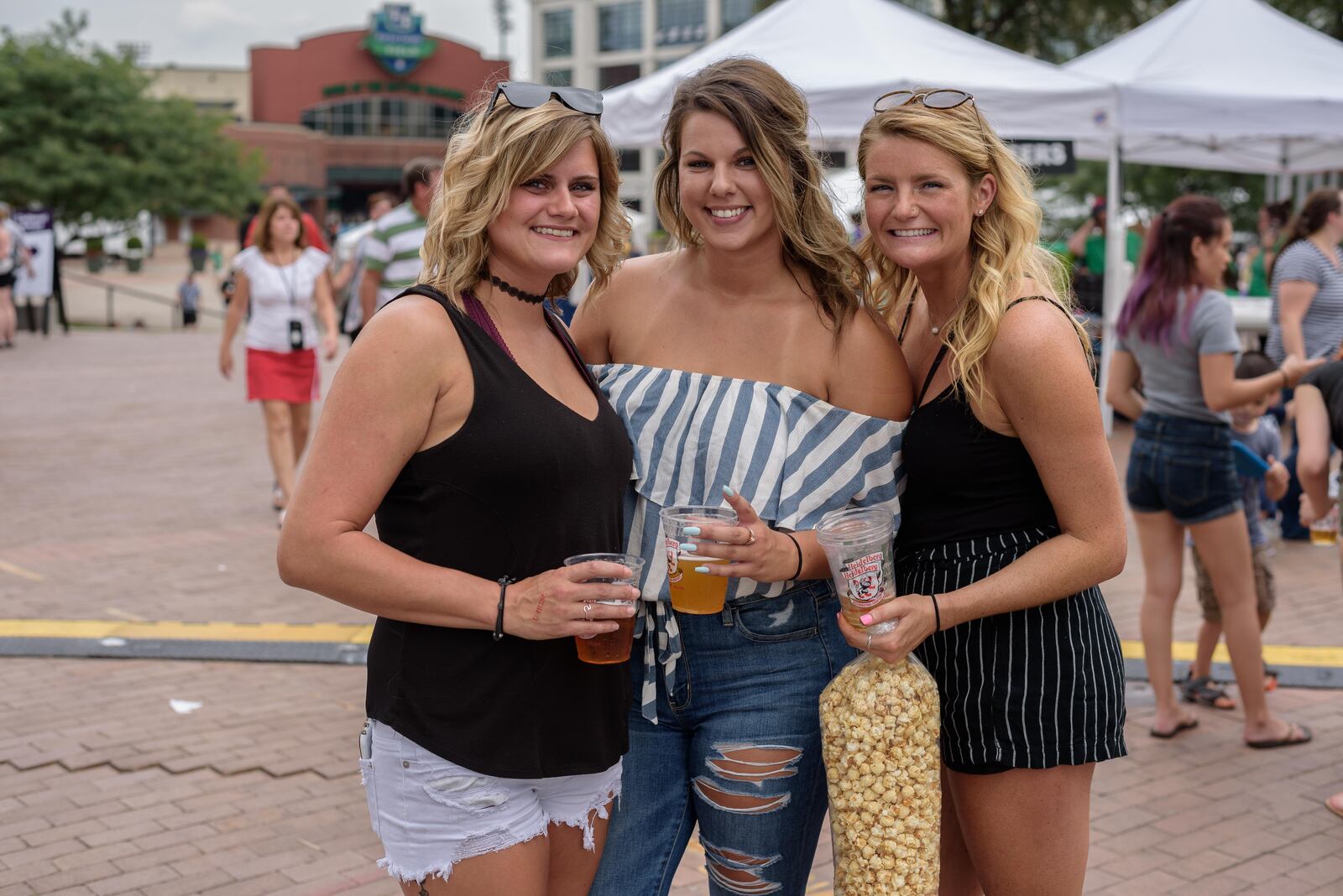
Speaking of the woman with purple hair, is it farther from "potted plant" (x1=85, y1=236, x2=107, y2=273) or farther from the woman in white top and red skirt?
"potted plant" (x1=85, y1=236, x2=107, y2=273)

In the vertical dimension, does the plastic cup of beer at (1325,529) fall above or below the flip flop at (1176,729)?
above

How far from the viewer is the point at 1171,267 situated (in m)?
4.89

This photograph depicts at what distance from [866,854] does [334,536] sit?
104cm

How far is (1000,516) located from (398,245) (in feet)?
18.6

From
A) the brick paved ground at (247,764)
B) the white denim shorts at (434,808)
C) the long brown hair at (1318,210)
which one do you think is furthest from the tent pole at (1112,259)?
the white denim shorts at (434,808)

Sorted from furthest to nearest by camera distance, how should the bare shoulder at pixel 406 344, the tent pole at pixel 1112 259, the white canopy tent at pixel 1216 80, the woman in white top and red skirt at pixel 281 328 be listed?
the tent pole at pixel 1112 259 < the white canopy tent at pixel 1216 80 < the woman in white top and red skirt at pixel 281 328 < the bare shoulder at pixel 406 344

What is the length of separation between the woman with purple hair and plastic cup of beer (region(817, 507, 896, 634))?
2.95 m

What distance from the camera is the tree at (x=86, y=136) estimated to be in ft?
107

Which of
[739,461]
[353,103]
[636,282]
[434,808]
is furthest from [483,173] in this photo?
[353,103]

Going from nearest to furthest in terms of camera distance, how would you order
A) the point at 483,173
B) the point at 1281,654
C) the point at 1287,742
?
the point at 483,173 < the point at 1287,742 < the point at 1281,654

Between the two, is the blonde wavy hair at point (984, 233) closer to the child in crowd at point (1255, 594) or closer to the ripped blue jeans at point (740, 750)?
the ripped blue jeans at point (740, 750)

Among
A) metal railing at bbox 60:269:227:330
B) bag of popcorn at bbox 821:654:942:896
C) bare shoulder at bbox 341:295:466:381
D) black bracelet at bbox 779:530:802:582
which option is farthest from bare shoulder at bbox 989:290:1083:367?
metal railing at bbox 60:269:227:330

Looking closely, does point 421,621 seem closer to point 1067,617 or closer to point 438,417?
point 438,417

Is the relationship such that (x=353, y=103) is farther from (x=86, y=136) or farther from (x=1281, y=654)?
(x=1281, y=654)
